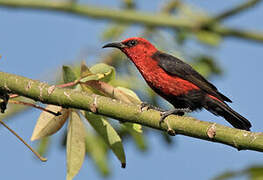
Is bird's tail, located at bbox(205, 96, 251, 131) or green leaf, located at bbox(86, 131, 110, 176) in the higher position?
bird's tail, located at bbox(205, 96, 251, 131)

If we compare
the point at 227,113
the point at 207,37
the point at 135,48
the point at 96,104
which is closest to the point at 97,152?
the point at 135,48

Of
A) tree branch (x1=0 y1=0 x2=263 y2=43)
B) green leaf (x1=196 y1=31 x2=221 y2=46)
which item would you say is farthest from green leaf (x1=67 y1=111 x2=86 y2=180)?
green leaf (x1=196 y1=31 x2=221 y2=46)

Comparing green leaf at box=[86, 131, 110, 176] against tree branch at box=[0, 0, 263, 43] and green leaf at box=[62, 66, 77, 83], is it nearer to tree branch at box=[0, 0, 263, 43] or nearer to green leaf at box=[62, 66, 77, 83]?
tree branch at box=[0, 0, 263, 43]

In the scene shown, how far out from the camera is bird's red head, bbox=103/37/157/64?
203 inches

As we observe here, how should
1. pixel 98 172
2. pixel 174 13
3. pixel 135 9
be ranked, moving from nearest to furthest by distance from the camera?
pixel 98 172, pixel 135 9, pixel 174 13

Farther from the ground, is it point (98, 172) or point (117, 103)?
point (117, 103)

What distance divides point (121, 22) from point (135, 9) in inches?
9.5

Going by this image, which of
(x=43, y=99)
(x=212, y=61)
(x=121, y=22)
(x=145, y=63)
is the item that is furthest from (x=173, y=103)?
(x=43, y=99)

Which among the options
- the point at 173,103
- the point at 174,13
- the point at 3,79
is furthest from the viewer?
the point at 174,13

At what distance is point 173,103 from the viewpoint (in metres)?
4.76

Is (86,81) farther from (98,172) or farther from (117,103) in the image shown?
(98,172)

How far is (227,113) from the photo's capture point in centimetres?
448

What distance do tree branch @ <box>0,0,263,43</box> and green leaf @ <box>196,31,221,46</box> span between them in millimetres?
67

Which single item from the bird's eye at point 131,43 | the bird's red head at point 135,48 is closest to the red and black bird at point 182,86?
the bird's red head at point 135,48
